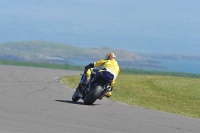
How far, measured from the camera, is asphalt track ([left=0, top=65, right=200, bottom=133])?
45.8ft

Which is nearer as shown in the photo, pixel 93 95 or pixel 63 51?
pixel 93 95

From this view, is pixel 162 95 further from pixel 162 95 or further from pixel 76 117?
pixel 76 117

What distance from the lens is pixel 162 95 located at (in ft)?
93.2

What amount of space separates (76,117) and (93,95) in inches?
159

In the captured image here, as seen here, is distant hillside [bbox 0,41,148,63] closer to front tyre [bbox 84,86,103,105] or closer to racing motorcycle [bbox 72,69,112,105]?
racing motorcycle [bbox 72,69,112,105]

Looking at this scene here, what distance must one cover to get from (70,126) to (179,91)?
17.5 meters

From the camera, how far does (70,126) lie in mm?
14289

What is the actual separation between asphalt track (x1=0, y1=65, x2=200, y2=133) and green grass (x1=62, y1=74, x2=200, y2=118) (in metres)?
1.41

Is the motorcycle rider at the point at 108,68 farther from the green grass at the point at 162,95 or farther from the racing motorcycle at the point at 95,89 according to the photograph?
the green grass at the point at 162,95

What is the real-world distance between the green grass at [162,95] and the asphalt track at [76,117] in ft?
4.64

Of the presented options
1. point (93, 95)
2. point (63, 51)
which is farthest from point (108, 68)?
point (63, 51)

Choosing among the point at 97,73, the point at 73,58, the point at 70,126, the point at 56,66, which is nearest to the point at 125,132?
the point at 70,126

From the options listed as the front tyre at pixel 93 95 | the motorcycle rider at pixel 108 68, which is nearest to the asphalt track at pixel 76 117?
the front tyre at pixel 93 95

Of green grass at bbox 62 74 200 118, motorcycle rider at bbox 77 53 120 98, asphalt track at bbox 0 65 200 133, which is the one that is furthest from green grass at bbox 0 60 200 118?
motorcycle rider at bbox 77 53 120 98
